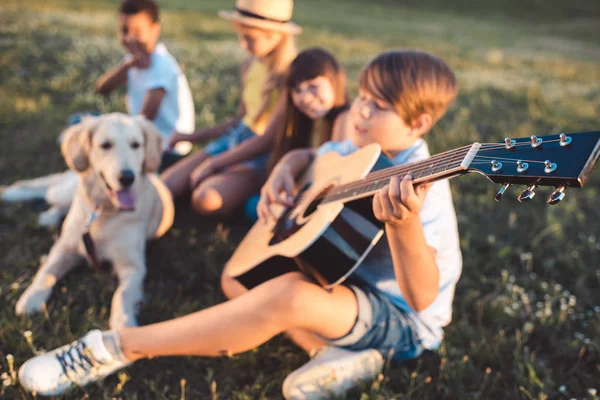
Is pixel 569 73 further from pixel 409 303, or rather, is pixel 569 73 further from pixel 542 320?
pixel 409 303

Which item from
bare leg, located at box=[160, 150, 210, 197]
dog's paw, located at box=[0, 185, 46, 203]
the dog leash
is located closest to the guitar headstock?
the dog leash

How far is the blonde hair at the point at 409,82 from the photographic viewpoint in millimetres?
2598

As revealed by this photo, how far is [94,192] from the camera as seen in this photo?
3.52 metres

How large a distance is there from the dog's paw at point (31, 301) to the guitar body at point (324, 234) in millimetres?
1238

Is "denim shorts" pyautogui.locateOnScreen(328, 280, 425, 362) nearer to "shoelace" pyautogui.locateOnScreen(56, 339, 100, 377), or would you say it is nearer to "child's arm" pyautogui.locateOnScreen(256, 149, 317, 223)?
"child's arm" pyautogui.locateOnScreen(256, 149, 317, 223)

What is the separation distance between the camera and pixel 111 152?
11.2 ft

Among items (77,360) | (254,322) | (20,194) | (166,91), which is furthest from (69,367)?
(166,91)

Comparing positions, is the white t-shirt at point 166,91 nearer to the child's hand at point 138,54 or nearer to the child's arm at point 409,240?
the child's hand at point 138,54

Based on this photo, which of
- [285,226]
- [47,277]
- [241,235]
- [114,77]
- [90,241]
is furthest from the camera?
[114,77]

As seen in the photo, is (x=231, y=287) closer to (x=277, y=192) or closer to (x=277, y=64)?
(x=277, y=192)

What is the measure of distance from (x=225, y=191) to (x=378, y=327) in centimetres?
216

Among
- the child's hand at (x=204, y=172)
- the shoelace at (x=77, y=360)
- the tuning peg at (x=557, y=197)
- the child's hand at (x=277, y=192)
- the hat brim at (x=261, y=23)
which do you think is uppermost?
the hat brim at (x=261, y=23)

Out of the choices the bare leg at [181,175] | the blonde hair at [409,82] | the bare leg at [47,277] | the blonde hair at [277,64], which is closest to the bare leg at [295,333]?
the bare leg at [47,277]

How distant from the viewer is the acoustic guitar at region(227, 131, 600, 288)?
1.61 meters
